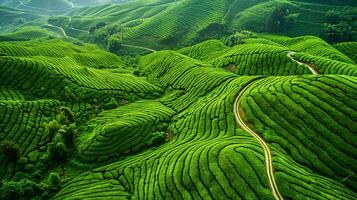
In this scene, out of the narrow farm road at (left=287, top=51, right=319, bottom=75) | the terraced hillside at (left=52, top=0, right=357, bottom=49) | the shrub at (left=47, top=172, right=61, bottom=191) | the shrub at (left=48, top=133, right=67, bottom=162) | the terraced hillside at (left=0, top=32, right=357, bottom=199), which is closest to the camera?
the terraced hillside at (left=0, top=32, right=357, bottom=199)

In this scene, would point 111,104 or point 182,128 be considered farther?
point 111,104

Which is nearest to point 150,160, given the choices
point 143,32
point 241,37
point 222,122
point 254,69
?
point 222,122

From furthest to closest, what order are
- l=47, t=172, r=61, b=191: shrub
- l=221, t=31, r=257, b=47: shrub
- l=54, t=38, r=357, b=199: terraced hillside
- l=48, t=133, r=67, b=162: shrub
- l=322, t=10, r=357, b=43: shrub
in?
l=221, t=31, r=257, b=47: shrub
l=322, t=10, r=357, b=43: shrub
l=48, t=133, r=67, b=162: shrub
l=47, t=172, r=61, b=191: shrub
l=54, t=38, r=357, b=199: terraced hillside

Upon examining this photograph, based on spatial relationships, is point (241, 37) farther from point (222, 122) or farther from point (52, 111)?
point (52, 111)

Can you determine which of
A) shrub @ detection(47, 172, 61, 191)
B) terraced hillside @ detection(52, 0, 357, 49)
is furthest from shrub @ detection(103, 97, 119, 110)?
terraced hillside @ detection(52, 0, 357, 49)

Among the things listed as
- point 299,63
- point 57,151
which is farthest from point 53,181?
point 299,63

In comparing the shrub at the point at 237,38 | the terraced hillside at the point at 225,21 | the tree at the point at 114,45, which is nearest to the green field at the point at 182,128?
the shrub at the point at 237,38

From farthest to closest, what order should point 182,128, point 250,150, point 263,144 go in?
point 182,128, point 263,144, point 250,150

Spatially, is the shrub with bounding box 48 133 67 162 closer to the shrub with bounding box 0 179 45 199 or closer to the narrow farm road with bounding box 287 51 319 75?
the shrub with bounding box 0 179 45 199

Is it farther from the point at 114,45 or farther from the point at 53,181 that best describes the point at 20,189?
the point at 114,45

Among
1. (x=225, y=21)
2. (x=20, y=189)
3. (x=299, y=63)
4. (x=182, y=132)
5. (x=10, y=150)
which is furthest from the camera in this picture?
(x=225, y=21)
